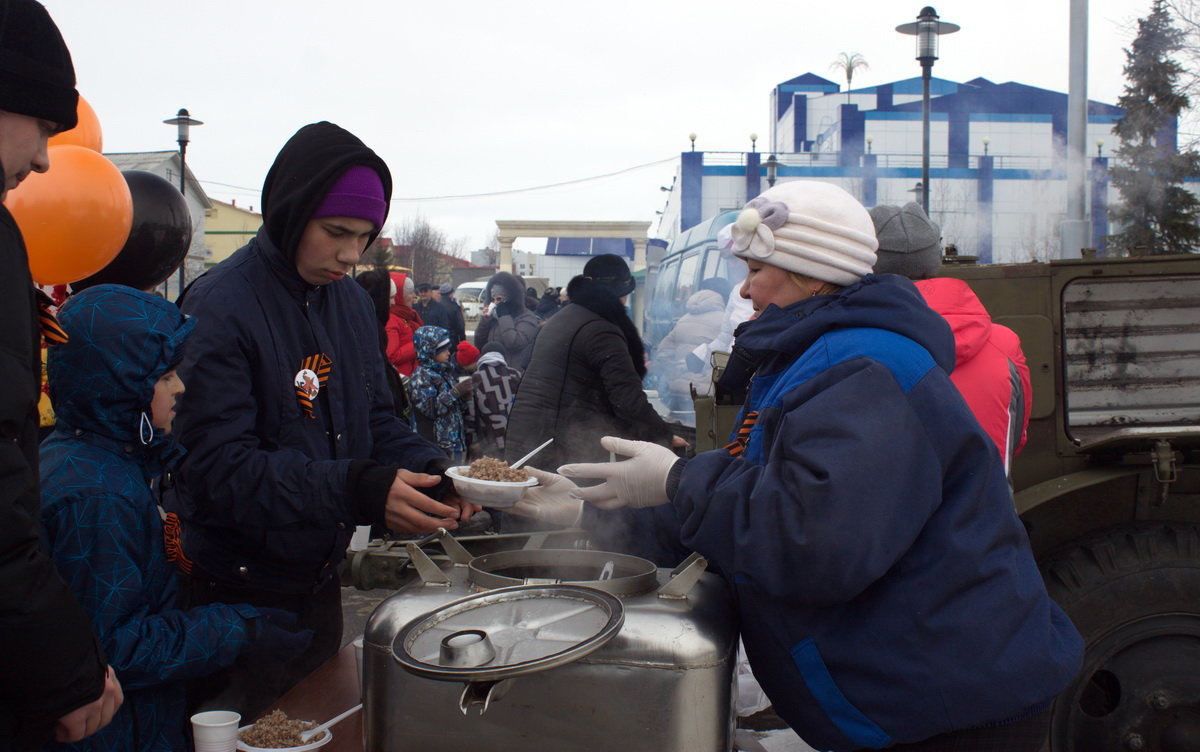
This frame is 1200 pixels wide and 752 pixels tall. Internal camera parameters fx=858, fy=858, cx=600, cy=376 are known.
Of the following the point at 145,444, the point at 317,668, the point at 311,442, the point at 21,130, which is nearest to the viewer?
the point at 21,130

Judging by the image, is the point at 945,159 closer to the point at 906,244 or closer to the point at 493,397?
the point at 493,397

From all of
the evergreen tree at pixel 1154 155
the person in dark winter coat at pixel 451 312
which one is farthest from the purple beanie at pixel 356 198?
the evergreen tree at pixel 1154 155

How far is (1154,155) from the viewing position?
2247cm

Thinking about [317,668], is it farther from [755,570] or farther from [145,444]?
[755,570]

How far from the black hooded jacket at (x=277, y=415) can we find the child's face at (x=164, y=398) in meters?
0.02

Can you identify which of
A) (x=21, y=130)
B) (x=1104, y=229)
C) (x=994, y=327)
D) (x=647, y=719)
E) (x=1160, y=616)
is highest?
(x=1104, y=229)

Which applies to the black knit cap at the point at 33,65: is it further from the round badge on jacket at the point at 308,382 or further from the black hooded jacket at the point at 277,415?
the round badge on jacket at the point at 308,382

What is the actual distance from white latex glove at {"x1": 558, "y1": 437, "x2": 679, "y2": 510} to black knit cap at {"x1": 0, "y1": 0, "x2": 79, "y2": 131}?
1280mm

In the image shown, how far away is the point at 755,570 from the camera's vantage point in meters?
1.56

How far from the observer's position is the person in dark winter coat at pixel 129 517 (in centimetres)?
191

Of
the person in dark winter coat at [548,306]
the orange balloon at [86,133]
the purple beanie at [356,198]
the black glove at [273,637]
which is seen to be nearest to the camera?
the black glove at [273,637]

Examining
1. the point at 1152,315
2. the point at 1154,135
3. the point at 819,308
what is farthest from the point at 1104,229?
the point at 819,308

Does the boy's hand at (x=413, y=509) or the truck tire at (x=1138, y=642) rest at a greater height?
the boy's hand at (x=413, y=509)

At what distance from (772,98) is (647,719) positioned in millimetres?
45139
